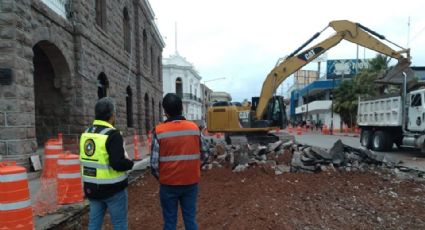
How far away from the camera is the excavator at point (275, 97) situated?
15.4m

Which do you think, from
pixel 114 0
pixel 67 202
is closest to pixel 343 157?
pixel 67 202

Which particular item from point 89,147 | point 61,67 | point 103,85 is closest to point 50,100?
point 61,67

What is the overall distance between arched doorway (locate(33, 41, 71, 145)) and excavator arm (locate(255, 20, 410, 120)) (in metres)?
9.31

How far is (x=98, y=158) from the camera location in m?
3.64

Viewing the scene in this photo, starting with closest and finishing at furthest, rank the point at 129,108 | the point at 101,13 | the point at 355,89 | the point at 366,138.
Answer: the point at 101,13, the point at 366,138, the point at 129,108, the point at 355,89

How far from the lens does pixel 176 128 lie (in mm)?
3764

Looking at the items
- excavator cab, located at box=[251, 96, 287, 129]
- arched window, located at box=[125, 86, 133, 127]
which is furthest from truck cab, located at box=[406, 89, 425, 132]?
arched window, located at box=[125, 86, 133, 127]

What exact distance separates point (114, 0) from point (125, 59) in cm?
317

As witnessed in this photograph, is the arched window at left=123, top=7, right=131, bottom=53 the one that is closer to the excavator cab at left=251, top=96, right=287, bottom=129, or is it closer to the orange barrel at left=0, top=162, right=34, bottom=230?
the excavator cab at left=251, top=96, right=287, bottom=129

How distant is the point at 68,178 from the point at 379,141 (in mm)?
14519

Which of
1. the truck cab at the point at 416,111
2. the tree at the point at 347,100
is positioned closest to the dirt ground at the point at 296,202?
the truck cab at the point at 416,111

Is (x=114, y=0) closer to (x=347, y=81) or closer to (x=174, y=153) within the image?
(x=174, y=153)

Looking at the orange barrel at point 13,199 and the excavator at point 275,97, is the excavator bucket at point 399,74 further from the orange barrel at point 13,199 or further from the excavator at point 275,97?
the orange barrel at point 13,199

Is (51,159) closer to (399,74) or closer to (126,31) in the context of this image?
(126,31)
